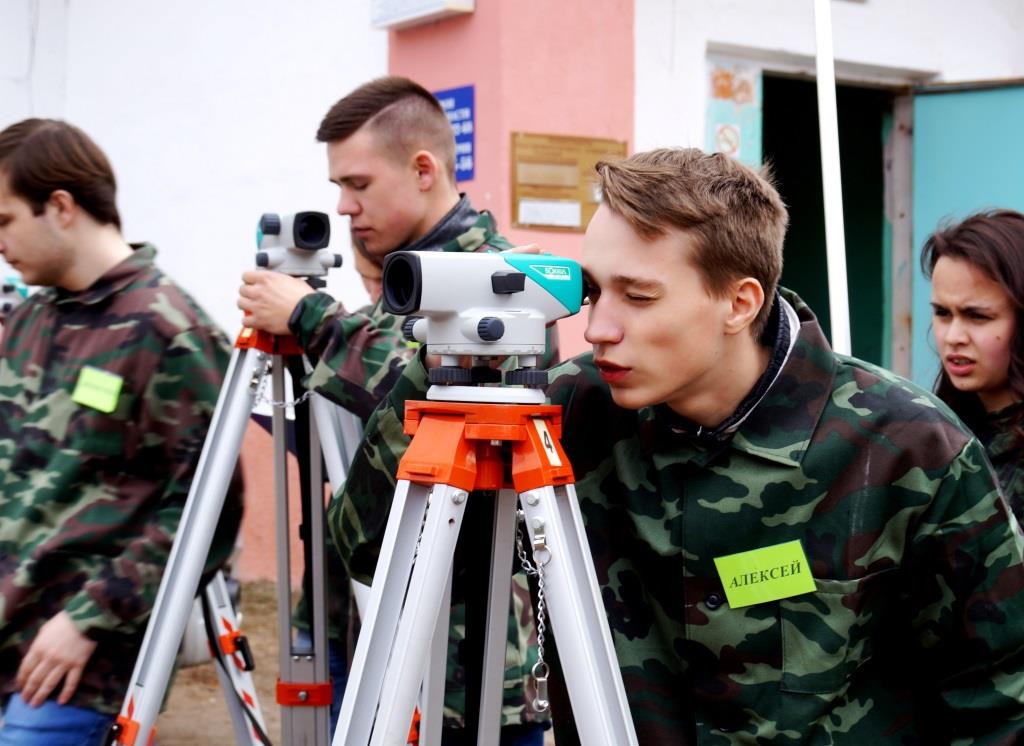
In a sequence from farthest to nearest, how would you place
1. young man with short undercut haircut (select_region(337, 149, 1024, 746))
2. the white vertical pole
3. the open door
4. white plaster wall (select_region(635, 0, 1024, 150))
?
1. the open door
2. white plaster wall (select_region(635, 0, 1024, 150))
3. the white vertical pole
4. young man with short undercut haircut (select_region(337, 149, 1024, 746))

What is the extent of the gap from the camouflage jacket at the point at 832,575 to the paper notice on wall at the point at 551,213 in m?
3.67

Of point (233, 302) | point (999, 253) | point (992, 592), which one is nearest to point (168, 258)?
point (233, 302)

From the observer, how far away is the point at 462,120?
567 centimetres

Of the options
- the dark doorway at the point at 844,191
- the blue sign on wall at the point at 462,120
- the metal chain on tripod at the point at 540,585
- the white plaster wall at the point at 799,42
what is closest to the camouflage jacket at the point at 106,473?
the metal chain on tripod at the point at 540,585

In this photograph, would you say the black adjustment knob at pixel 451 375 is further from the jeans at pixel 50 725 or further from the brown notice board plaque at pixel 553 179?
the brown notice board plaque at pixel 553 179

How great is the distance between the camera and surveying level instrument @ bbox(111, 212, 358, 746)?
8.16ft

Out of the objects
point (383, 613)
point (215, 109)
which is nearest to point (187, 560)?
point (383, 613)

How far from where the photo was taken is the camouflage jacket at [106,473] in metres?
2.70

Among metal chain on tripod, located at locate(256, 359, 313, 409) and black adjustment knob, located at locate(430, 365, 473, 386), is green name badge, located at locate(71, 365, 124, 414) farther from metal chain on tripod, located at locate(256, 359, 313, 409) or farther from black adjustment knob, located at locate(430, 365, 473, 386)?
black adjustment knob, located at locate(430, 365, 473, 386)

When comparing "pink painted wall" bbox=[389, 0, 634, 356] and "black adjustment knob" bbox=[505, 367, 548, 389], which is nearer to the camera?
"black adjustment knob" bbox=[505, 367, 548, 389]

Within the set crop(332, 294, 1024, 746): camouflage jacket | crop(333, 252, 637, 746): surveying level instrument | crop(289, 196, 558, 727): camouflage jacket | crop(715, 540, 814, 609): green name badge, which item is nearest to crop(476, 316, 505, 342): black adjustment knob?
crop(333, 252, 637, 746): surveying level instrument

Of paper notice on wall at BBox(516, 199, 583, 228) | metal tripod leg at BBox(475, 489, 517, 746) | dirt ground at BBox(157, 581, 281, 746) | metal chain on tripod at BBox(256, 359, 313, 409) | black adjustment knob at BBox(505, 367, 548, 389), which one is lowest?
dirt ground at BBox(157, 581, 281, 746)

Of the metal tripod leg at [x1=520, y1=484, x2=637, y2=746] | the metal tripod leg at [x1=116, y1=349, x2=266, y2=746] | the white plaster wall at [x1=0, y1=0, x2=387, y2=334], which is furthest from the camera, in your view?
the white plaster wall at [x1=0, y1=0, x2=387, y2=334]

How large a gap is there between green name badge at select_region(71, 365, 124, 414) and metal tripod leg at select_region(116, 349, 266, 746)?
28 centimetres
